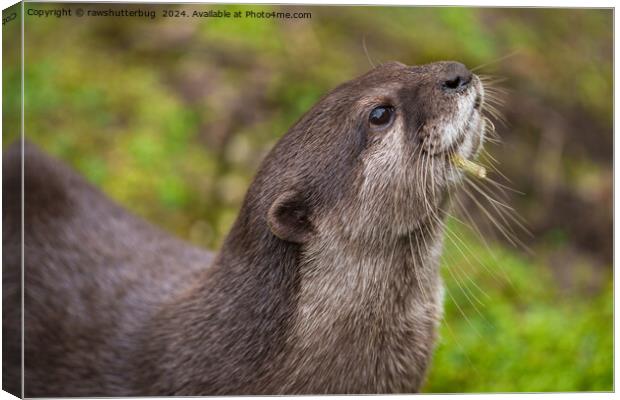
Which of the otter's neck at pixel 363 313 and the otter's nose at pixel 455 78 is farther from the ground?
the otter's nose at pixel 455 78

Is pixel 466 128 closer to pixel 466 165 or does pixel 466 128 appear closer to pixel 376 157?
pixel 466 165

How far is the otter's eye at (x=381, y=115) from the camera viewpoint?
11.0ft

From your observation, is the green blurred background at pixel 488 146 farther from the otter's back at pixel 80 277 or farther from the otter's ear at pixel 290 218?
the otter's ear at pixel 290 218

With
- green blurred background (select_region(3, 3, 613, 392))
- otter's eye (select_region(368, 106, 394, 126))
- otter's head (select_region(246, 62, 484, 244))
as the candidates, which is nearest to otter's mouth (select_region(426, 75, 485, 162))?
otter's head (select_region(246, 62, 484, 244))

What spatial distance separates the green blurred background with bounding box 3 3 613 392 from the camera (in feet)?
14.3

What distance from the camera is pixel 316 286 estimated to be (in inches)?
135

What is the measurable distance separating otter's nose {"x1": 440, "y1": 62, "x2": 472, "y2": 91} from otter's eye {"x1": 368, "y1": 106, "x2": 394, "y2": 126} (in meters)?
0.20

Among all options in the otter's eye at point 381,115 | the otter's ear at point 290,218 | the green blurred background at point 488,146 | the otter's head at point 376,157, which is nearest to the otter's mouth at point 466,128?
the otter's head at point 376,157

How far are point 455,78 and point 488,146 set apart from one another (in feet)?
5.01

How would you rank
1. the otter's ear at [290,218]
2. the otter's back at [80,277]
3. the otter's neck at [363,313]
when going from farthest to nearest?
the otter's back at [80,277] < the otter's neck at [363,313] < the otter's ear at [290,218]

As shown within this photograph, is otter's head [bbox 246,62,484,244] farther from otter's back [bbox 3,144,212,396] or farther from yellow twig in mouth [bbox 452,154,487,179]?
otter's back [bbox 3,144,212,396]

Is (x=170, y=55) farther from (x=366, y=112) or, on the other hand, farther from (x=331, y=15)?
(x=366, y=112)

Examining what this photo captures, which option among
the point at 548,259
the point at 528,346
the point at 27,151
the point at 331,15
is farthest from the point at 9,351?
the point at 548,259

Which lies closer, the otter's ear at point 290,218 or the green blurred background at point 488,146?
the otter's ear at point 290,218
